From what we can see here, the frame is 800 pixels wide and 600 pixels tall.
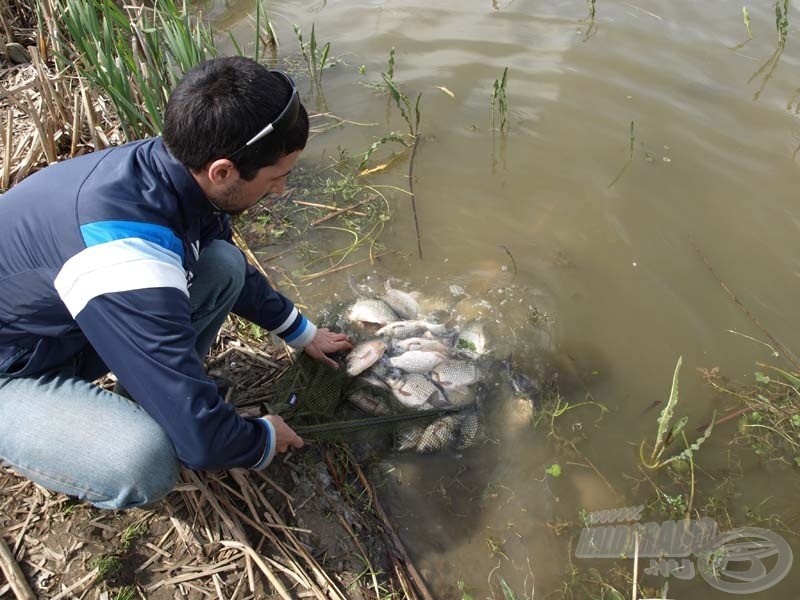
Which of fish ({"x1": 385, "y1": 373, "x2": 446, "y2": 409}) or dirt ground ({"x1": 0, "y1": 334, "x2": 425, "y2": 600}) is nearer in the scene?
dirt ground ({"x1": 0, "y1": 334, "x2": 425, "y2": 600})

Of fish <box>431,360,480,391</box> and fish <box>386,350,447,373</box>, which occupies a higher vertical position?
fish <box>386,350,447,373</box>

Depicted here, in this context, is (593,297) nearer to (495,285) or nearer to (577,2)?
(495,285)

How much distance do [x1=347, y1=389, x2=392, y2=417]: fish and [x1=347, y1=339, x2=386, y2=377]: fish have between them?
12 cm

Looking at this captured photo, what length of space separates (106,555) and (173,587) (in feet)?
1.04

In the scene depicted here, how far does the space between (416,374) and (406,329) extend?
0.32 metres

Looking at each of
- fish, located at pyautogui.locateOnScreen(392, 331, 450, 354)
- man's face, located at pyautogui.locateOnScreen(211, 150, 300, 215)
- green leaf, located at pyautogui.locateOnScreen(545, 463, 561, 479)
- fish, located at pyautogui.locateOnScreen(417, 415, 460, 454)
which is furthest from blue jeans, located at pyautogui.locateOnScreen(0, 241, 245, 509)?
green leaf, located at pyautogui.locateOnScreen(545, 463, 561, 479)

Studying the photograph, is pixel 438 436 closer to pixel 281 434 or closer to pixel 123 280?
pixel 281 434

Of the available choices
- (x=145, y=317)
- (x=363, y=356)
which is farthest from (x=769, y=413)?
(x=145, y=317)

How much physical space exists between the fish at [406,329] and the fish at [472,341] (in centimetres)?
14

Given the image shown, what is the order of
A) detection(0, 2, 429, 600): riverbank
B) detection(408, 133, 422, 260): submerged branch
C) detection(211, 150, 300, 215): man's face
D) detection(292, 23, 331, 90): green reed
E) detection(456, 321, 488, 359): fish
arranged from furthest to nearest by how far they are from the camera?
detection(292, 23, 331, 90): green reed < detection(408, 133, 422, 260): submerged branch < detection(456, 321, 488, 359): fish < detection(0, 2, 429, 600): riverbank < detection(211, 150, 300, 215): man's face

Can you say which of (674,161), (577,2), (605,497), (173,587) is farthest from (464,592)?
(577,2)

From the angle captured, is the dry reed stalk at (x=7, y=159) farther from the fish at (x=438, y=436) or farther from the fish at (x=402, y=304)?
the fish at (x=438, y=436)

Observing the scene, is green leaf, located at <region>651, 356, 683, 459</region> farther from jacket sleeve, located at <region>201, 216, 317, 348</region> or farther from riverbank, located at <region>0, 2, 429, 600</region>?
jacket sleeve, located at <region>201, 216, 317, 348</region>

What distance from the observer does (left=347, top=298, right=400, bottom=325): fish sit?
12.3 feet
